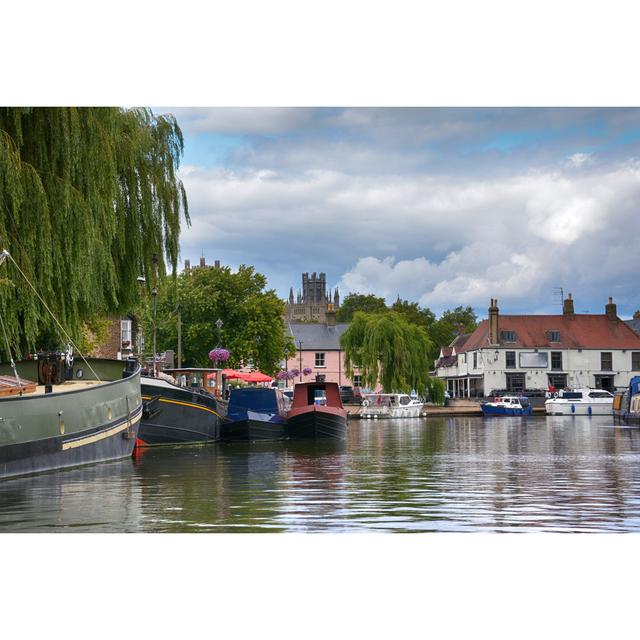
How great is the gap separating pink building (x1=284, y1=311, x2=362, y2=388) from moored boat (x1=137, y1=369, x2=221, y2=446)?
69.8 meters

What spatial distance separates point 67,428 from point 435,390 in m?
63.3

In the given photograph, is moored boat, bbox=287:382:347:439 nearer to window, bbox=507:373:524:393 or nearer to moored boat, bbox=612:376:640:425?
moored boat, bbox=612:376:640:425

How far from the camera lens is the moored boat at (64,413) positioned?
17.4m

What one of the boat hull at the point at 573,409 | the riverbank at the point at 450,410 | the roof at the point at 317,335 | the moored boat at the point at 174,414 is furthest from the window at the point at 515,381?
the moored boat at the point at 174,414

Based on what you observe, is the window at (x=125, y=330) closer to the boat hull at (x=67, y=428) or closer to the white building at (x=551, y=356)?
the boat hull at (x=67, y=428)

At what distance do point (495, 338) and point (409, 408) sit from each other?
24032mm

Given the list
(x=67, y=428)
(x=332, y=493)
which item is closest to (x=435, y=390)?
(x=67, y=428)

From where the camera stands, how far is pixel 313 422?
119 ft

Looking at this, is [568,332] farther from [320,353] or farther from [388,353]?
[320,353]

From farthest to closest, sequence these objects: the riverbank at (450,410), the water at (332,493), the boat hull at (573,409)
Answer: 1. the boat hull at (573,409)
2. the riverbank at (450,410)
3. the water at (332,493)

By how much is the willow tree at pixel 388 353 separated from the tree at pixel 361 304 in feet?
135

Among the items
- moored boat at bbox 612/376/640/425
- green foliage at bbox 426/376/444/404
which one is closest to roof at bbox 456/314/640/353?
green foliage at bbox 426/376/444/404

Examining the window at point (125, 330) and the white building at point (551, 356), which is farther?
the white building at point (551, 356)
